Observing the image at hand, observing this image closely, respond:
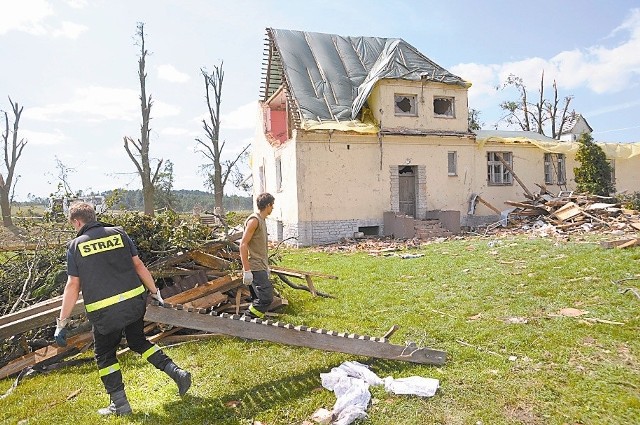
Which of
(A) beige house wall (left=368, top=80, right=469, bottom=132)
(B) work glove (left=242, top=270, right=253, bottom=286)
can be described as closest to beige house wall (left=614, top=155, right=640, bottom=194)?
(A) beige house wall (left=368, top=80, right=469, bottom=132)

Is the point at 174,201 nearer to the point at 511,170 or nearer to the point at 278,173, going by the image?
the point at 278,173

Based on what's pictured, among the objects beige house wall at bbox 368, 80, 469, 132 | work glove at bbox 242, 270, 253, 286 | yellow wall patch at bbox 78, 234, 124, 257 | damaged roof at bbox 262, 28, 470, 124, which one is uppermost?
damaged roof at bbox 262, 28, 470, 124

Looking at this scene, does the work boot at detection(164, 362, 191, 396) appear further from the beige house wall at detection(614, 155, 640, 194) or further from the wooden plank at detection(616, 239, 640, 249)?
the beige house wall at detection(614, 155, 640, 194)

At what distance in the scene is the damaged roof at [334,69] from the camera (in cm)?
1850

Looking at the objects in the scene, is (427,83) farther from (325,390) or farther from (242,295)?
(325,390)

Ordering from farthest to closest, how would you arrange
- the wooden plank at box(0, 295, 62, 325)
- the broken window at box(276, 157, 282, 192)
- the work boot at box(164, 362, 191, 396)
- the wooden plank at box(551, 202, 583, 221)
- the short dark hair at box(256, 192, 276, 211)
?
the broken window at box(276, 157, 282, 192) → the wooden plank at box(551, 202, 583, 221) → the short dark hair at box(256, 192, 276, 211) → the wooden plank at box(0, 295, 62, 325) → the work boot at box(164, 362, 191, 396)

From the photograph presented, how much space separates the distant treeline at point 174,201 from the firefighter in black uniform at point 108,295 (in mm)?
3591

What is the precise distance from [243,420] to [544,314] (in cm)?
436

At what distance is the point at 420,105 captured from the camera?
741 inches

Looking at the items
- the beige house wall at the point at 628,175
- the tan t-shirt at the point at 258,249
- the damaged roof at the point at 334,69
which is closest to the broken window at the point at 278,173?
the damaged roof at the point at 334,69

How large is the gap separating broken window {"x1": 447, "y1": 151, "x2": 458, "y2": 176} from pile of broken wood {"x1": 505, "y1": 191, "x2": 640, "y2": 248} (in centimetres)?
276

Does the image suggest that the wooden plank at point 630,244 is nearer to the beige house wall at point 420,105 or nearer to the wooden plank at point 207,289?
the wooden plank at point 207,289

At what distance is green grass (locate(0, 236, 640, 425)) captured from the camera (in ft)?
12.0

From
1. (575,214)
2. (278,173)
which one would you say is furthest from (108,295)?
(575,214)
